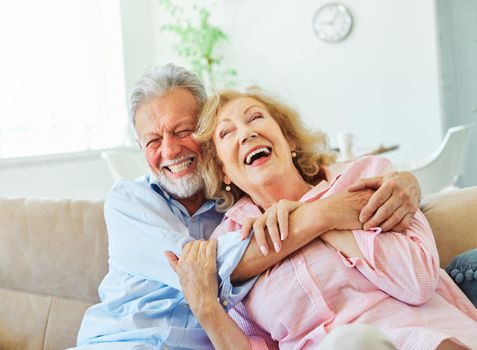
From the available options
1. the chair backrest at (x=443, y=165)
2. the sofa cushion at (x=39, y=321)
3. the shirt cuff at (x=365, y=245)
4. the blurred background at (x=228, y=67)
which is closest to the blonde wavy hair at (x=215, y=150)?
the shirt cuff at (x=365, y=245)

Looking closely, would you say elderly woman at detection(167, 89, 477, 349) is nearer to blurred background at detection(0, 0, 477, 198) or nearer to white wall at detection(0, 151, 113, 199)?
white wall at detection(0, 151, 113, 199)

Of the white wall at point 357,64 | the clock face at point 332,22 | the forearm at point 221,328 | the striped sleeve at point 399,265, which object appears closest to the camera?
the striped sleeve at point 399,265

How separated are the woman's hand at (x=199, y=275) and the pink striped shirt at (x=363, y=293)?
10 cm

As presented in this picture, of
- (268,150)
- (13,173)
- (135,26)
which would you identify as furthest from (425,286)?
(135,26)

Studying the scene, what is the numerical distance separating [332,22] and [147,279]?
4333 mm

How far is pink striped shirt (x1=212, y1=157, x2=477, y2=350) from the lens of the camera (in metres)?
1.24

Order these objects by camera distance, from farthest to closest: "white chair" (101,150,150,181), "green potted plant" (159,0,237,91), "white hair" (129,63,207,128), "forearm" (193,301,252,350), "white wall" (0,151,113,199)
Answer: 1. "green potted plant" (159,0,237,91)
2. "white wall" (0,151,113,199)
3. "white chair" (101,150,150,181)
4. "white hair" (129,63,207,128)
5. "forearm" (193,301,252,350)

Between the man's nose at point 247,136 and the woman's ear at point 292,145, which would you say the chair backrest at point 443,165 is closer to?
the woman's ear at point 292,145

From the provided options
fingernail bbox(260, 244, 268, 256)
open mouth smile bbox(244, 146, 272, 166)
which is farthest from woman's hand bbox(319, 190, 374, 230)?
open mouth smile bbox(244, 146, 272, 166)

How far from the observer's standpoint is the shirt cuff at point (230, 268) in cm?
135

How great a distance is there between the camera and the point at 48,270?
1869mm

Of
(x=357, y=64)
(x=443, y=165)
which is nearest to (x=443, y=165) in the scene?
(x=443, y=165)

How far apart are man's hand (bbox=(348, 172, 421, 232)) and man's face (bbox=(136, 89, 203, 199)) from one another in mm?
515

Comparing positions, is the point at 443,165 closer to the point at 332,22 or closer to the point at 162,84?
the point at 332,22
